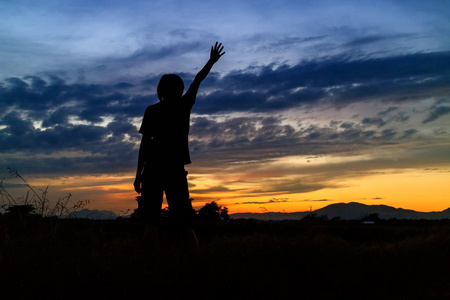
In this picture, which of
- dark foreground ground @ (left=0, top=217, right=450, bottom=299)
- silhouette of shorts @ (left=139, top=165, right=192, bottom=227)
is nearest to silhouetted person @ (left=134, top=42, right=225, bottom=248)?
silhouette of shorts @ (left=139, top=165, right=192, bottom=227)

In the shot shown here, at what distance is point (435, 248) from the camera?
6344 mm

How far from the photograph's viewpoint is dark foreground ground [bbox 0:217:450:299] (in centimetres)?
350

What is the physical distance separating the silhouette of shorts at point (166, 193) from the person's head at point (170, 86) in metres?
0.96

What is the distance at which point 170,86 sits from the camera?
17.2ft

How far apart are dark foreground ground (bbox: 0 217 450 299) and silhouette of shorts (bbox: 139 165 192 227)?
41 cm

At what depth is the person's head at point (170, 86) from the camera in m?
5.26

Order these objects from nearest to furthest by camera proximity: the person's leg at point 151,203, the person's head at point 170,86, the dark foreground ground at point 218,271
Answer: the dark foreground ground at point 218,271, the person's leg at point 151,203, the person's head at point 170,86

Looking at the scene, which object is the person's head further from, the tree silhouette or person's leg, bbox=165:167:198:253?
the tree silhouette

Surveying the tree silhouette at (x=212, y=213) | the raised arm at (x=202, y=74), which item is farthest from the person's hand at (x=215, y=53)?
the tree silhouette at (x=212, y=213)

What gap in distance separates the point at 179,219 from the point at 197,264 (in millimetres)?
1054

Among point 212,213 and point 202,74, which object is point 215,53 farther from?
point 212,213

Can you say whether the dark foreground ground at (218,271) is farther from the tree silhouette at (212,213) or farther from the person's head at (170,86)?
the tree silhouette at (212,213)

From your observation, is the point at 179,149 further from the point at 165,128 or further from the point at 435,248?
the point at 435,248

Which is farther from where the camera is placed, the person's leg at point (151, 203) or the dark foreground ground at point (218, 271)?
the person's leg at point (151, 203)
